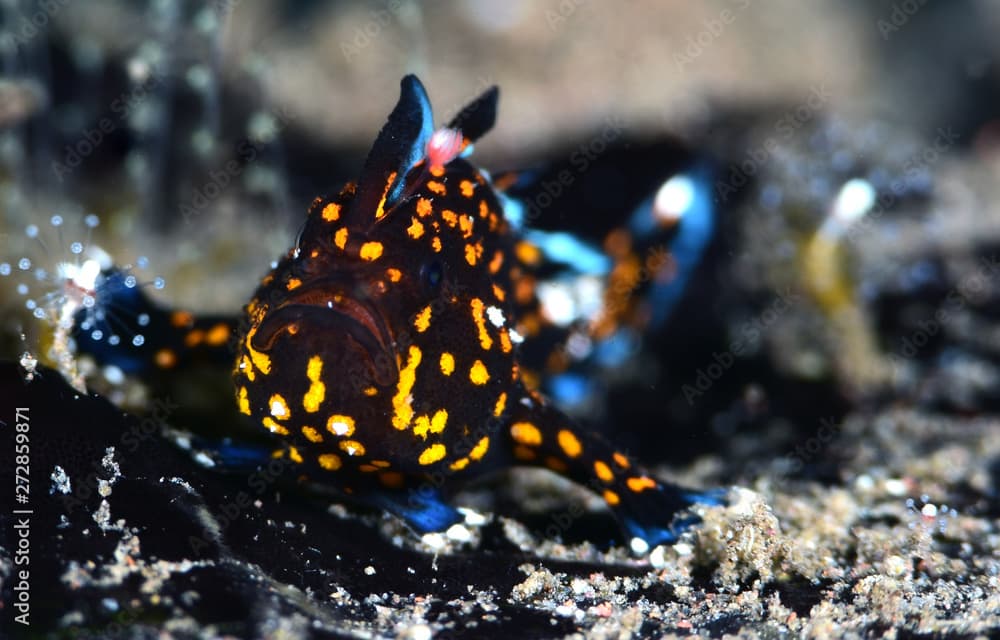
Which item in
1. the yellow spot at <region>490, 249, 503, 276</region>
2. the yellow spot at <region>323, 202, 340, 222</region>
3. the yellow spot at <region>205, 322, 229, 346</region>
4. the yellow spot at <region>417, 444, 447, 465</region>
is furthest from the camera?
the yellow spot at <region>205, 322, 229, 346</region>

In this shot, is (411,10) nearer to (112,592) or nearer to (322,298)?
(322,298)

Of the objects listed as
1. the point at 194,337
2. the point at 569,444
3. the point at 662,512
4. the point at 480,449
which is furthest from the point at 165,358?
the point at 662,512

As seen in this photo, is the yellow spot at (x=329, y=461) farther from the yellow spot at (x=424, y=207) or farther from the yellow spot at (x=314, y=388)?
the yellow spot at (x=424, y=207)

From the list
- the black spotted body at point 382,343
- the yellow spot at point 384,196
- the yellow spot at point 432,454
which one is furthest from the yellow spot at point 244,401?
the yellow spot at point 384,196

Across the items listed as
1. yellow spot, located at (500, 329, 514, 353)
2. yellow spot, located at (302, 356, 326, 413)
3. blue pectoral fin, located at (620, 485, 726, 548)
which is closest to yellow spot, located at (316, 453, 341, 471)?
yellow spot, located at (302, 356, 326, 413)

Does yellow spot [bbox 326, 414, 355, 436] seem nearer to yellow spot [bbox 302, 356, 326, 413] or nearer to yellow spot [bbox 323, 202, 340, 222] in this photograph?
yellow spot [bbox 302, 356, 326, 413]

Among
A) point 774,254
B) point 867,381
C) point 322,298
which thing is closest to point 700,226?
point 774,254
